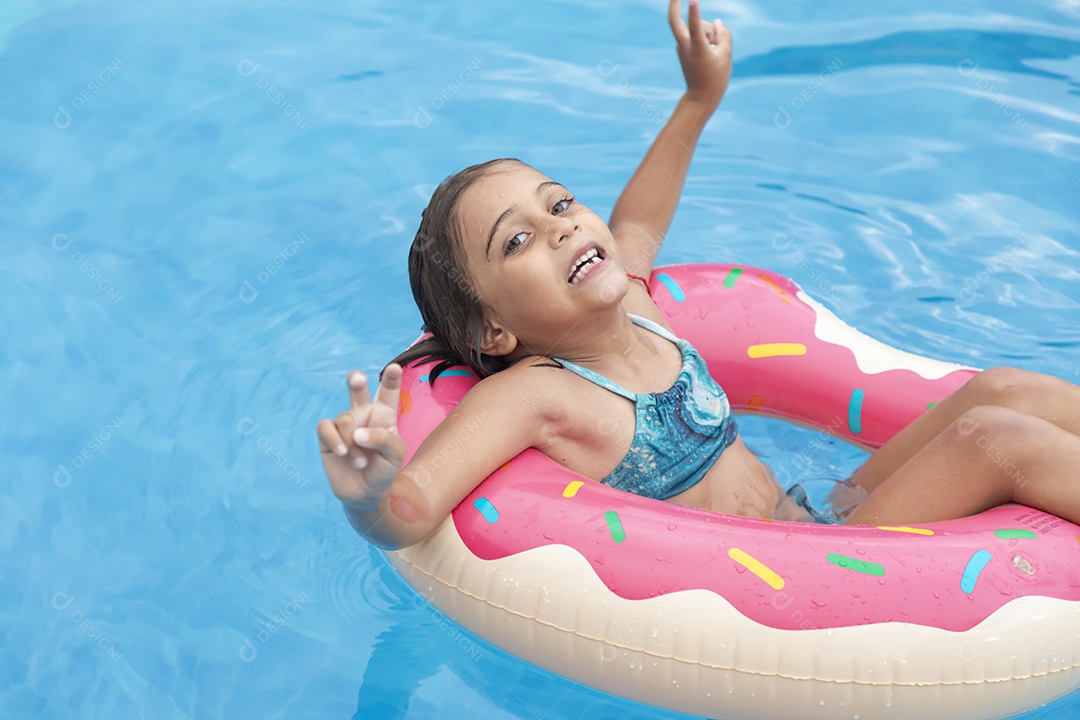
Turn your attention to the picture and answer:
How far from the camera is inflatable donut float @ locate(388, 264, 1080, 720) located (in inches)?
83.1

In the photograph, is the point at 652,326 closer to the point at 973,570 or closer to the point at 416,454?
the point at 416,454

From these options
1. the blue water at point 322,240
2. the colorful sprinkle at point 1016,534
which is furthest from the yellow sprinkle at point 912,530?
the blue water at point 322,240

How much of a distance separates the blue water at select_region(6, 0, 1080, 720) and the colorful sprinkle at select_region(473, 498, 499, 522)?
1.53 ft

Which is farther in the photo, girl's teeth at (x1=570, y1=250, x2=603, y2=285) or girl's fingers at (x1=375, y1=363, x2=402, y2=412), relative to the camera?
girl's teeth at (x1=570, y1=250, x2=603, y2=285)

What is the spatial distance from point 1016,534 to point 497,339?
41.7 inches

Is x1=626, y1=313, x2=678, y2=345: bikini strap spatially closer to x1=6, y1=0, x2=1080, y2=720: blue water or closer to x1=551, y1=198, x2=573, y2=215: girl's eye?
x1=551, y1=198, x2=573, y2=215: girl's eye

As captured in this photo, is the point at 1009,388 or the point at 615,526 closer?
the point at 615,526

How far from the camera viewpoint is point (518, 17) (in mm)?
4930

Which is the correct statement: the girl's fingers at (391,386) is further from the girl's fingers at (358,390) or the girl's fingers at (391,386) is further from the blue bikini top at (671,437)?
the blue bikini top at (671,437)

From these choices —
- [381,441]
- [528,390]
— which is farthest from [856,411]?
[381,441]

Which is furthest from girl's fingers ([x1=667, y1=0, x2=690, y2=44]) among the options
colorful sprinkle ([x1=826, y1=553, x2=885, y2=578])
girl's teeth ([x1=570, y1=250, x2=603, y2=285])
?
colorful sprinkle ([x1=826, y1=553, x2=885, y2=578])

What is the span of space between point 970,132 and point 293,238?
2420 mm

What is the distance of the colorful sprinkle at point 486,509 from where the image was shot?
2.27 meters

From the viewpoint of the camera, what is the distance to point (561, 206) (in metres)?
2.42
